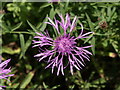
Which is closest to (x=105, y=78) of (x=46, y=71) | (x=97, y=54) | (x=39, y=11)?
(x=97, y=54)

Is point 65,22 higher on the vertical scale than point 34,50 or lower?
higher

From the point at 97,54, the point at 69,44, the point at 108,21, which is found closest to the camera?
the point at 69,44

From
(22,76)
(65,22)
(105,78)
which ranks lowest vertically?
(105,78)

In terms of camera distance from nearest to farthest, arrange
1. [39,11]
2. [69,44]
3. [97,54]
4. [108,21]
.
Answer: [69,44]
[108,21]
[39,11]
[97,54]

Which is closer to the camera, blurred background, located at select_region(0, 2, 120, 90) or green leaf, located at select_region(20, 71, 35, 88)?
blurred background, located at select_region(0, 2, 120, 90)

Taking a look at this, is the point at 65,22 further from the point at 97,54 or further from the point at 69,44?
the point at 97,54

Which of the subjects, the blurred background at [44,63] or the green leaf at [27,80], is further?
the green leaf at [27,80]

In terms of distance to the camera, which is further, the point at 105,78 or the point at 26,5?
the point at 105,78
